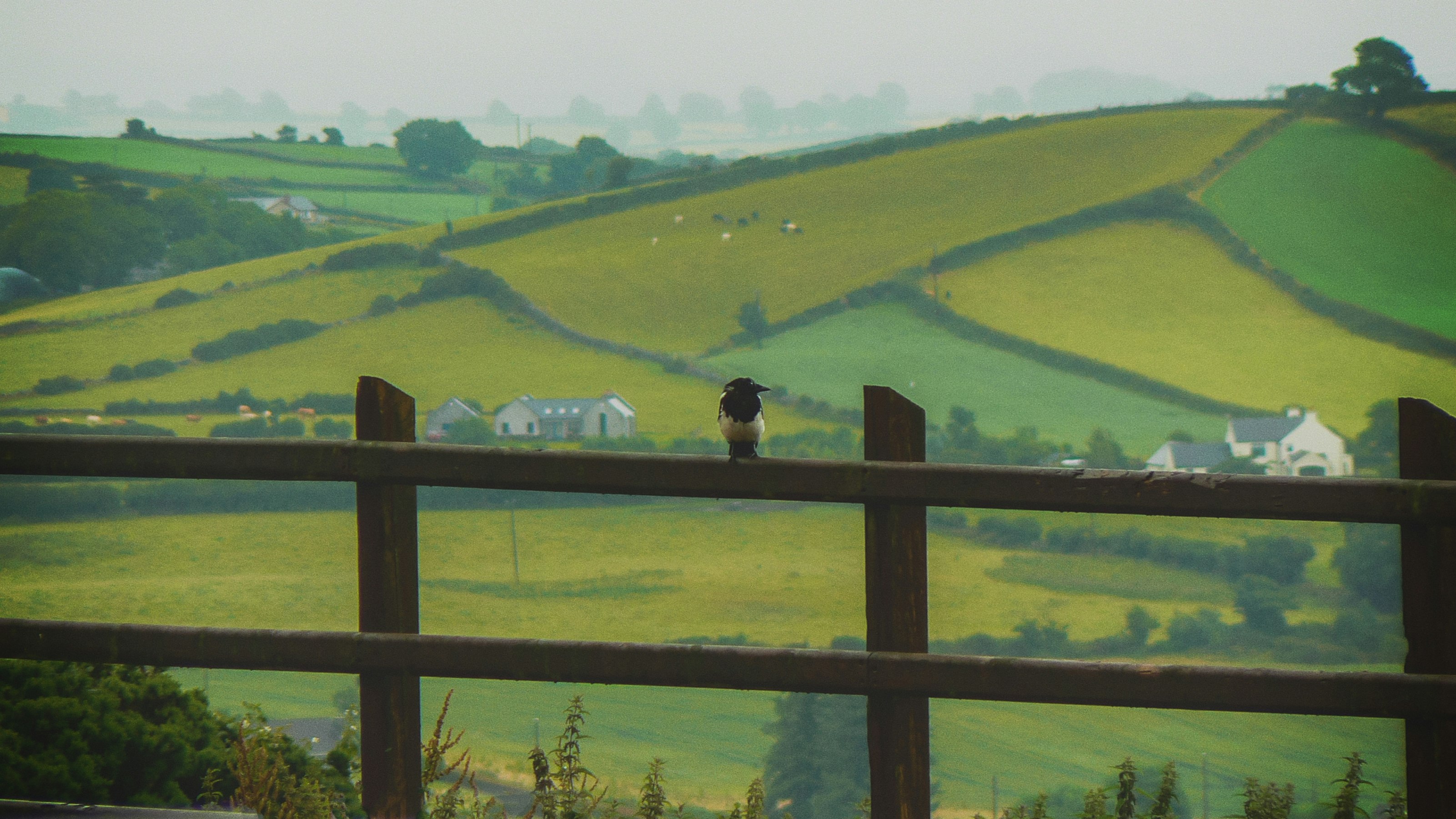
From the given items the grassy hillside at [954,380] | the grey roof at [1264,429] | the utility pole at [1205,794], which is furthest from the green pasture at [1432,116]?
the utility pole at [1205,794]

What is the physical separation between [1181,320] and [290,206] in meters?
73.7

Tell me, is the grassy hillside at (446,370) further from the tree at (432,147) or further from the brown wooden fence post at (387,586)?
the brown wooden fence post at (387,586)

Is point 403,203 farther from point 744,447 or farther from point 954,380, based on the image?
point 744,447

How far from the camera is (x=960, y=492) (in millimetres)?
2914

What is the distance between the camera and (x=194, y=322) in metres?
96.0

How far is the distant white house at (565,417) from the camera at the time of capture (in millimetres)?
74688

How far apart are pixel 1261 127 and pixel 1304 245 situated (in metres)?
14.2

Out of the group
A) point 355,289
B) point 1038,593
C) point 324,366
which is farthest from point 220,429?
point 1038,593

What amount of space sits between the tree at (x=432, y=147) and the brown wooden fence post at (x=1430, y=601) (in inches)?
4202

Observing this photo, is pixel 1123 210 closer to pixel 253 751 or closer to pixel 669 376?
pixel 669 376

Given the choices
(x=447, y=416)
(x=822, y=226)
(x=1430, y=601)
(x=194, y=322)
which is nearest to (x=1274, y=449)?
(x=822, y=226)

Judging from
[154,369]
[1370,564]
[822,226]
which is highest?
[822,226]

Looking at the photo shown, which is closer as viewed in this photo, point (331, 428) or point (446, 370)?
point (331, 428)

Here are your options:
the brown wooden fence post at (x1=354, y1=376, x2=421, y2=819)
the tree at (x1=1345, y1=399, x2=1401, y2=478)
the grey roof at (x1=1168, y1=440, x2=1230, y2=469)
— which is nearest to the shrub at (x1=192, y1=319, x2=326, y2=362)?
the grey roof at (x1=1168, y1=440, x2=1230, y2=469)
